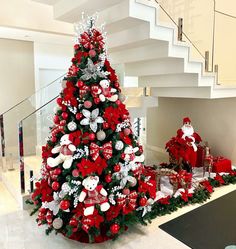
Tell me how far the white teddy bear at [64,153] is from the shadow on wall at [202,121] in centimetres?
343

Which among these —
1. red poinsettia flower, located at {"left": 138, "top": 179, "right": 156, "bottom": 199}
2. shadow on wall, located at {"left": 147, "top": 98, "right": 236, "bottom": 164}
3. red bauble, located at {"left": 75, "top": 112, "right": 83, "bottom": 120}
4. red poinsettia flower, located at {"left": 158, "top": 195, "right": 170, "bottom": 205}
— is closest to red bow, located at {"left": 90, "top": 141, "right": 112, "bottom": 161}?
red bauble, located at {"left": 75, "top": 112, "right": 83, "bottom": 120}

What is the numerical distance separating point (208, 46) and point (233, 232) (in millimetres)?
2446

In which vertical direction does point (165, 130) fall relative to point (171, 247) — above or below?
above

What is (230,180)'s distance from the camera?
3.93m

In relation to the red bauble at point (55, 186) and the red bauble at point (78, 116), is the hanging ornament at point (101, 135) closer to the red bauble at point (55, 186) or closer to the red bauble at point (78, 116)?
the red bauble at point (78, 116)

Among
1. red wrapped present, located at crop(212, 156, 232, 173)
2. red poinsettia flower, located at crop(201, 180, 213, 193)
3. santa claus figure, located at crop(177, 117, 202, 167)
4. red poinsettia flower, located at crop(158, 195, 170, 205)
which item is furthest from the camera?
red wrapped present, located at crop(212, 156, 232, 173)

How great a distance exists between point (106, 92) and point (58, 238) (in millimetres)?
1595

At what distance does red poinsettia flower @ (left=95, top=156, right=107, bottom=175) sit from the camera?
88.7 inches

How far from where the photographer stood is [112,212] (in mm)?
2307

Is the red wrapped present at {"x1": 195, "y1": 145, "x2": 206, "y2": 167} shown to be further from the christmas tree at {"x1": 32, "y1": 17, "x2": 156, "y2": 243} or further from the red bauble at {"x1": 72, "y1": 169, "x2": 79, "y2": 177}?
the red bauble at {"x1": 72, "y1": 169, "x2": 79, "y2": 177}

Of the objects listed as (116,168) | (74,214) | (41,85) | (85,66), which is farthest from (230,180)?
(41,85)

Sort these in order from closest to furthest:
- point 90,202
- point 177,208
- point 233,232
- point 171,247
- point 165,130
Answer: point 90,202 < point 171,247 < point 233,232 < point 177,208 < point 165,130

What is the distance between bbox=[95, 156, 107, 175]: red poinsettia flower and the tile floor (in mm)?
800

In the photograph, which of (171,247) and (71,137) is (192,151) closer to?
(171,247)
